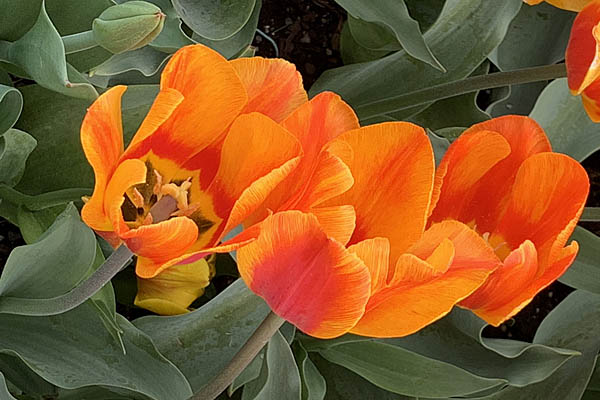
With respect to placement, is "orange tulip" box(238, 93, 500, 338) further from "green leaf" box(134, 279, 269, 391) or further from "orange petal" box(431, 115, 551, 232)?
"green leaf" box(134, 279, 269, 391)

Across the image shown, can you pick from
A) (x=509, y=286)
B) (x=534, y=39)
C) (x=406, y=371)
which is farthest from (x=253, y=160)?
(x=534, y=39)

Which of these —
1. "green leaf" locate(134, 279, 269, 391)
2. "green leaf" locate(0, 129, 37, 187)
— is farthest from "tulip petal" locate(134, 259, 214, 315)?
"green leaf" locate(0, 129, 37, 187)

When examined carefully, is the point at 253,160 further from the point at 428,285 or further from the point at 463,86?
the point at 463,86

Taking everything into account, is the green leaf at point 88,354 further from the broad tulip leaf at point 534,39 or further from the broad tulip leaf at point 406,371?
the broad tulip leaf at point 534,39

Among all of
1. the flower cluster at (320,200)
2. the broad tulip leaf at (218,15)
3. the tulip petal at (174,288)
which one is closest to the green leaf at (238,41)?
the broad tulip leaf at (218,15)

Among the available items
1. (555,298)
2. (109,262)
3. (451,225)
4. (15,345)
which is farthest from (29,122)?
(555,298)
